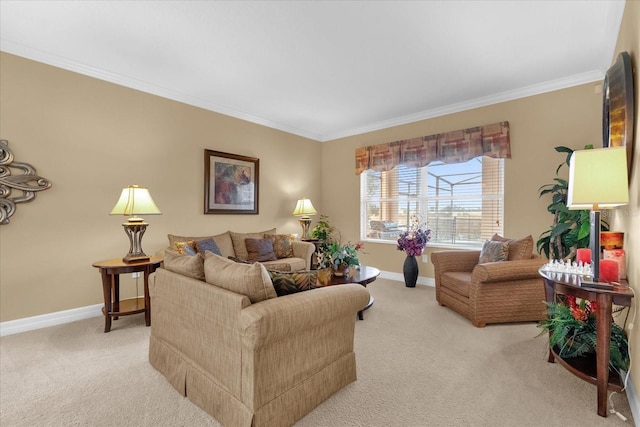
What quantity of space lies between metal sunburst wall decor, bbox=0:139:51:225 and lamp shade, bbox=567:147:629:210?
449 cm

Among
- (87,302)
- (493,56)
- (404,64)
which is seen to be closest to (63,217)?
(87,302)

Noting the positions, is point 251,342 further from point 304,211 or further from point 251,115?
point 251,115

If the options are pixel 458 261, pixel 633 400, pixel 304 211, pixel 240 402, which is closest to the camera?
pixel 240 402

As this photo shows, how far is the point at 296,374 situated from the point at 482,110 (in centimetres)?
424

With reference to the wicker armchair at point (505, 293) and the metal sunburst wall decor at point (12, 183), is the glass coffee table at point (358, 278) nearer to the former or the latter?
the wicker armchair at point (505, 293)

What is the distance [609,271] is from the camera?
1910 millimetres

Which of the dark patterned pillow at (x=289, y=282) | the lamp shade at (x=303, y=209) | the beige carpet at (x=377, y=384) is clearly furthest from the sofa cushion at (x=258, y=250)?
the dark patterned pillow at (x=289, y=282)

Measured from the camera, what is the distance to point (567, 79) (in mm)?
3586

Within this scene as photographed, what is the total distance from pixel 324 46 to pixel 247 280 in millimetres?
2372

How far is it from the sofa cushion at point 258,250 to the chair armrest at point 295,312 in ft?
8.16

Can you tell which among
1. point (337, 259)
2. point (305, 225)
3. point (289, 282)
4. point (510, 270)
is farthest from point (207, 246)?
point (510, 270)

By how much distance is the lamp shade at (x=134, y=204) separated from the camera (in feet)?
9.88

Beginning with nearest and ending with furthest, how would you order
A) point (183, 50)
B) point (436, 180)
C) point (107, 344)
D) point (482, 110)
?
point (107, 344), point (183, 50), point (482, 110), point (436, 180)

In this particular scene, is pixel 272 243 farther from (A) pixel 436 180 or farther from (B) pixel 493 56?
(B) pixel 493 56
